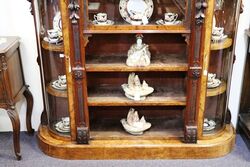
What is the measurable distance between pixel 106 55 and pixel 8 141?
1.02m

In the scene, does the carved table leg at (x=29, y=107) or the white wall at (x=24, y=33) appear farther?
the carved table leg at (x=29, y=107)

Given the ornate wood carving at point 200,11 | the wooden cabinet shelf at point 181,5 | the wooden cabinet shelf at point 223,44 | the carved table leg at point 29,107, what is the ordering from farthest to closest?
the carved table leg at point 29,107
the wooden cabinet shelf at point 223,44
the wooden cabinet shelf at point 181,5
the ornate wood carving at point 200,11

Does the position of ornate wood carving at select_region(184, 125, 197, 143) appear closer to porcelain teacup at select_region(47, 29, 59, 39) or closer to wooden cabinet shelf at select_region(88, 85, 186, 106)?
wooden cabinet shelf at select_region(88, 85, 186, 106)

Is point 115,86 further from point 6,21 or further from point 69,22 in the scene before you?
point 6,21

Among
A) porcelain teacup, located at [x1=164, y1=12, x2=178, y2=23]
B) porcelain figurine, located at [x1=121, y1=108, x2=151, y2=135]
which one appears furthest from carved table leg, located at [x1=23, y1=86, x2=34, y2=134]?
porcelain teacup, located at [x1=164, y1=12, x2=178, y2=23]

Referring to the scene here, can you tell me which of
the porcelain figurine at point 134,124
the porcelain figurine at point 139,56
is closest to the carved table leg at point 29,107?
the porcelain figurine at point 134,124

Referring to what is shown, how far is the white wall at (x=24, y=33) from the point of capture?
7.07ft

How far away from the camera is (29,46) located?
2.25 m

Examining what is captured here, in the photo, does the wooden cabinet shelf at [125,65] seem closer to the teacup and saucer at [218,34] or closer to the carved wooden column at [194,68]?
the carved wooden column at [194,68]

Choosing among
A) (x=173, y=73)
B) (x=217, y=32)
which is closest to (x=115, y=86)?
(x=173, y=73)

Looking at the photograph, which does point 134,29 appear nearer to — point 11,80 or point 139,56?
point 139,56

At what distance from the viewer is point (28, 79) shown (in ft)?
7.69

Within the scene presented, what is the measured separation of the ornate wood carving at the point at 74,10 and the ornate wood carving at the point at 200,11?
0.69 meters

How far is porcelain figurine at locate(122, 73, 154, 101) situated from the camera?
208 cm
